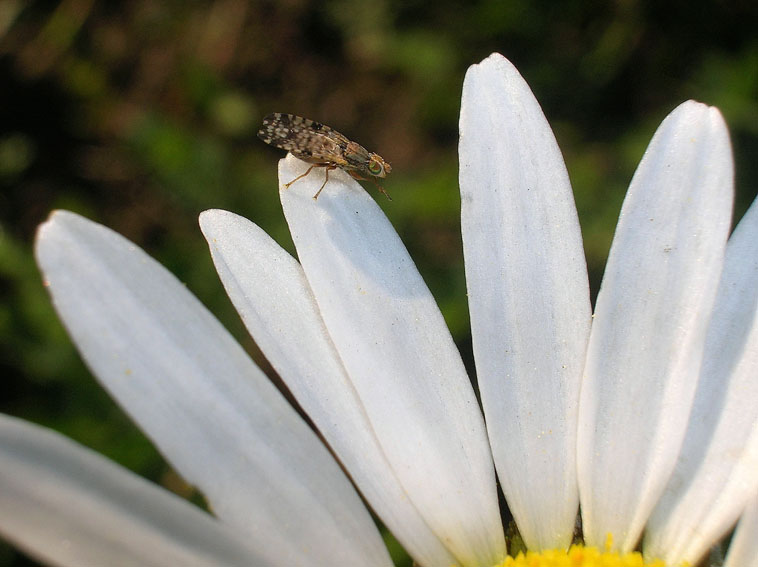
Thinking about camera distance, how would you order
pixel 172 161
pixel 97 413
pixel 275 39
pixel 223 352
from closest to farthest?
1. pixel 223 352
2. pixel 97 413
3. pixel 172 161
4. pixel 275 39

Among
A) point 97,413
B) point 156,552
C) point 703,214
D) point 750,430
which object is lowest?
point 156,552

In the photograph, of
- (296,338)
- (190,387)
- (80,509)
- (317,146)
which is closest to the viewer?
(80,509)

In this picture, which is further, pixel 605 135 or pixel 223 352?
pixel 605 135

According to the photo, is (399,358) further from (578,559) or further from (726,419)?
(726,419)

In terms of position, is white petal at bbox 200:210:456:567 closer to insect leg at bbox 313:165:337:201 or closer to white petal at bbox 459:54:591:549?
insect leg at bbox 313:165:337:201

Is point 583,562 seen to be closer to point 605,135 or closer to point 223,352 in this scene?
point 223,352

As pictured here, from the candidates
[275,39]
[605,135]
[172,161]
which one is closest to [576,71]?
[605,135]

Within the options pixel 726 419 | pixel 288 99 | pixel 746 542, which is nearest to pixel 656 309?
pixel 726 419

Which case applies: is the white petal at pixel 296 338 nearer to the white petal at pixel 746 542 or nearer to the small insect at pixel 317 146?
the small insect at pixel 317 146
